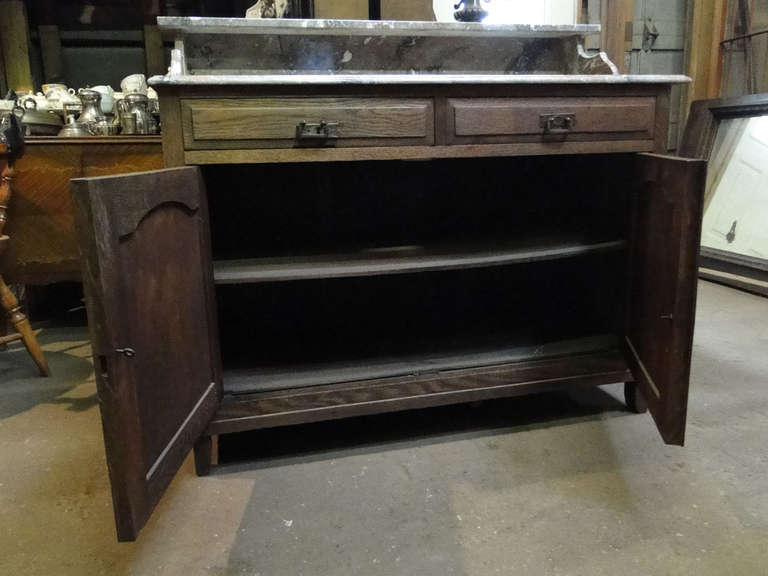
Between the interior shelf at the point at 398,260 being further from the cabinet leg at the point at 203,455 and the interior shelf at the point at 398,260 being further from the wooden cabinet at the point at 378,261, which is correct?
the cabinet leg at the point at 203,455

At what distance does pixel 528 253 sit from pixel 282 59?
0.83 metres

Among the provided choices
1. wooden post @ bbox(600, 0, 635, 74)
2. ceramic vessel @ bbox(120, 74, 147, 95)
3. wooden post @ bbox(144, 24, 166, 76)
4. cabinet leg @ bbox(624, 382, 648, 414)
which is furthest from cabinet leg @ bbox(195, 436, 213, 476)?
wooden post @ bbox(600, 0, 635, 74)

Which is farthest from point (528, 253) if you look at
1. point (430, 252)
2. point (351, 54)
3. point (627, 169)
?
point (351, 54)

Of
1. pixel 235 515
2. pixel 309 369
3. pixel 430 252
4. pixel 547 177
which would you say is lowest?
pixel 235 515

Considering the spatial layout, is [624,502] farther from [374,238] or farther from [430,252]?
[374,238]

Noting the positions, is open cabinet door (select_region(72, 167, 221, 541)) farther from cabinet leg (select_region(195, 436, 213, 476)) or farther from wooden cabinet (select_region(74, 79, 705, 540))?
cabinet leg (select_region(195, 436, 213, 476))

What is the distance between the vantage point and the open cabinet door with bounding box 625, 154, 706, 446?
1123mm

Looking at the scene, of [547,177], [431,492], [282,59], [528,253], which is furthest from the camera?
[547,177]

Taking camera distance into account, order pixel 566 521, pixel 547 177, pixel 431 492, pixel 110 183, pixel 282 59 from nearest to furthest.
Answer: pixel 110 183 → pixel 566 521 → pixel 431 492 → pixel 282 59 → pixel 547 177

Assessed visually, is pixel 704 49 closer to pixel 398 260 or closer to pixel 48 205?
pixel 398 260

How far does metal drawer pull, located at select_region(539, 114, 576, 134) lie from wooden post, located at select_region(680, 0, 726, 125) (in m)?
2.40

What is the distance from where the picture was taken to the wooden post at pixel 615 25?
313 centimetres

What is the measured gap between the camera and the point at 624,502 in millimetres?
1200

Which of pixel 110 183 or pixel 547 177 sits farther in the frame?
pixel 547 177
